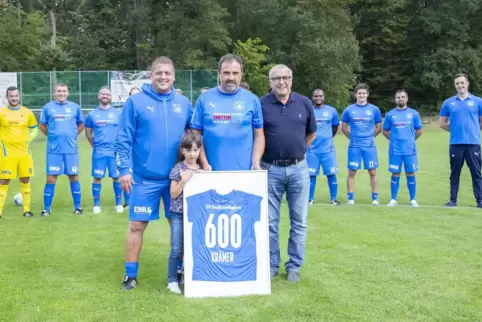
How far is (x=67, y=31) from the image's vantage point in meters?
58.8

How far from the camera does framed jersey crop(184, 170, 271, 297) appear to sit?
4965 millimetres

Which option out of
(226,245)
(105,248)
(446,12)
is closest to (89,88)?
(105,248)

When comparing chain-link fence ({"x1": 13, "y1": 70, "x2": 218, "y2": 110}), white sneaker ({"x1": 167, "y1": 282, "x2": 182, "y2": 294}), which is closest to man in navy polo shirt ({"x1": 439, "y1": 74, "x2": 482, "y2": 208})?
white sneaker ({"x1": 167, "y1": 282, "x2": 182, "y2": 294})

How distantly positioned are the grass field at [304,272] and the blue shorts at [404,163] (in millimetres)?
860

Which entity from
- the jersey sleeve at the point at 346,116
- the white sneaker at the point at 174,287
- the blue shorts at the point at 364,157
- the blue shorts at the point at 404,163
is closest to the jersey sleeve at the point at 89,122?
the jersey sleeve at the point at 346,116

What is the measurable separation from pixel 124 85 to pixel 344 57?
2056 centimetres

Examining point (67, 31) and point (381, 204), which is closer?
point (381, 204)

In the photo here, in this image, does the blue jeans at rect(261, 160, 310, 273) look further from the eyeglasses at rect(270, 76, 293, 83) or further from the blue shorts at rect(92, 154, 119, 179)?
the blue shorts at rect(92, 154, 119, 179)

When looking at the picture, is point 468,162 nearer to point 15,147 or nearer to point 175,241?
point 175,241

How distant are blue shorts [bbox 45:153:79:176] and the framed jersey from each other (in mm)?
4907

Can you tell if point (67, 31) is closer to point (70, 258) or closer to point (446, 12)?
point (446, 12)

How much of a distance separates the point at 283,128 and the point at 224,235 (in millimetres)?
1183

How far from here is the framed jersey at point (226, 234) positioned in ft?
16.3

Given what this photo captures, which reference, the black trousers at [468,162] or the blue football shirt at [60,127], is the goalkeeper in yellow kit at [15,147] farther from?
the black trousers at [468,162]
